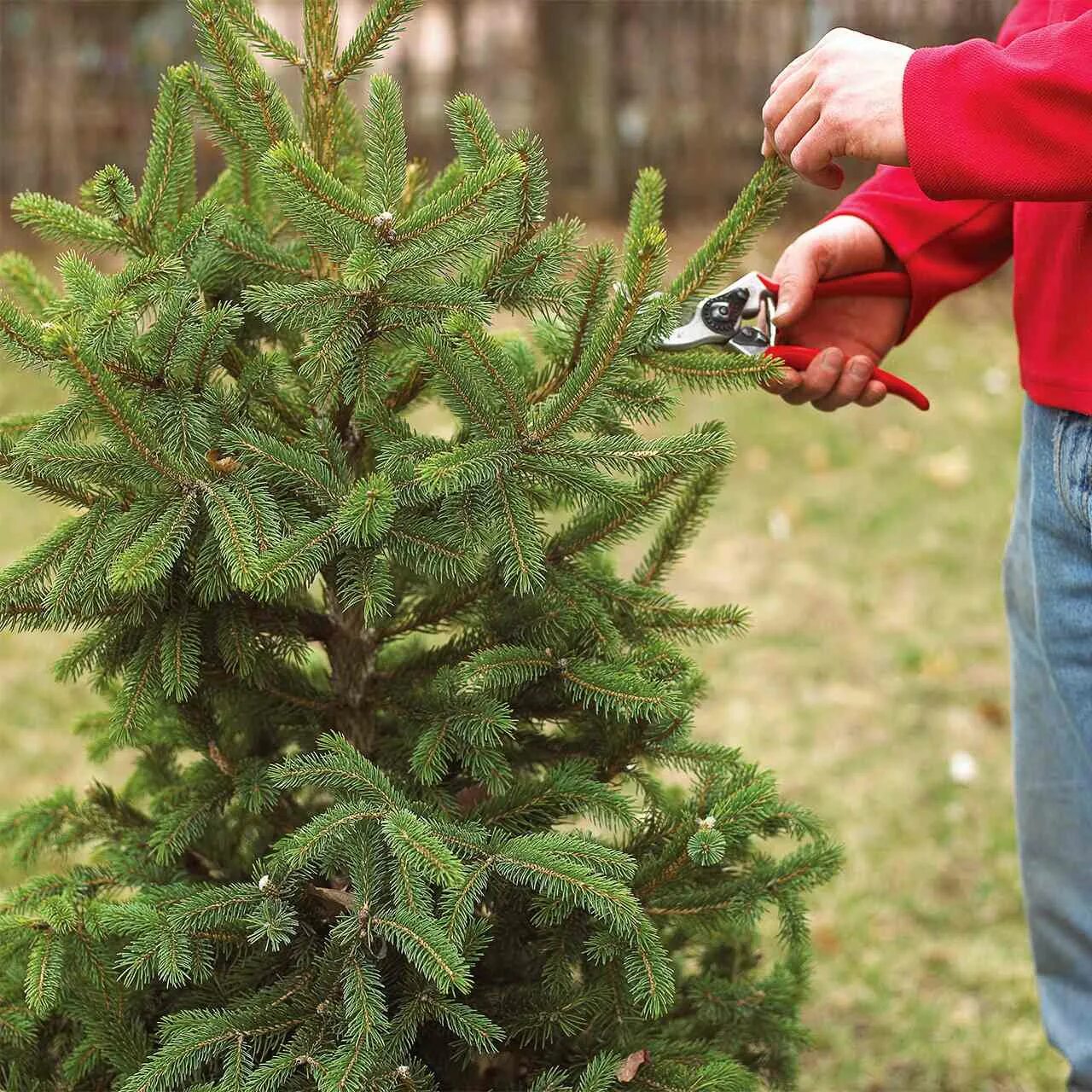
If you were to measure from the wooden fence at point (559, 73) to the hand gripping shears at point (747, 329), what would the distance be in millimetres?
7671

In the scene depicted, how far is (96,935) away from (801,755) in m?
2.82

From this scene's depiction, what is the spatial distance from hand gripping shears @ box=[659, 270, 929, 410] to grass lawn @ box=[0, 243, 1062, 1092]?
25.6 inches

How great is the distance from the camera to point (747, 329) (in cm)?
178

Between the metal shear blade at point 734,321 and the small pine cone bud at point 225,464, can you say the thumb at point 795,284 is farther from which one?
the small pine cone bud at point 225,464

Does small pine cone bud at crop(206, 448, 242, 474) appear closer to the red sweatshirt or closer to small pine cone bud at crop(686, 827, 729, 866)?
small pine cone bud at crop(686, 827, 729, 866)

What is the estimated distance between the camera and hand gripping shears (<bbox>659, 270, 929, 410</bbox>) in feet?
5.69

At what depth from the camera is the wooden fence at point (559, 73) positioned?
880cm

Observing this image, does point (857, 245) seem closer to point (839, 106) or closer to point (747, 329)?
point (747, 329)

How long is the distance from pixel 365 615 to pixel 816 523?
14.1 ft

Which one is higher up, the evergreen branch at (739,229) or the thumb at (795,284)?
the evergreen branch at (739,229)

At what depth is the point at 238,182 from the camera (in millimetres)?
1760

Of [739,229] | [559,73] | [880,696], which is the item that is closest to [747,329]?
[739,229]

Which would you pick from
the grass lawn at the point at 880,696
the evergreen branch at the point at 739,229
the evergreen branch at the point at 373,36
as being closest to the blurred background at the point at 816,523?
the grass lawn at the point at 880,696

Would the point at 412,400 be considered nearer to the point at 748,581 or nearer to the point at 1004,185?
the point at 1004,185
